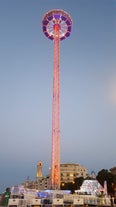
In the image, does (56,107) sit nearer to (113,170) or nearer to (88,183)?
(88,183)

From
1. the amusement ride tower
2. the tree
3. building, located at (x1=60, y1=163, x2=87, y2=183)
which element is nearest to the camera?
the amusement ride tower

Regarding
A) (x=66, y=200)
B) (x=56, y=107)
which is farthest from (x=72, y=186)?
(x=66, y=200)

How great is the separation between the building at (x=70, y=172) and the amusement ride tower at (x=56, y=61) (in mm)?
63776

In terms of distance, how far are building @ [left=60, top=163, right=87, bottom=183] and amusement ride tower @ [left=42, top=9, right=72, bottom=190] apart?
63.8 metres

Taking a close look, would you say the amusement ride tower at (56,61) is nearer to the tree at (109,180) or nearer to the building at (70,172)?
the tree at (109,180)

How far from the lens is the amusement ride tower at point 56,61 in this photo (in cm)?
4714

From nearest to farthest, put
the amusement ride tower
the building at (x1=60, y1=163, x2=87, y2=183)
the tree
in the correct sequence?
the amusement ride tower, the tree, the building at (x1=60, y1=163, x2=87, y2=183)

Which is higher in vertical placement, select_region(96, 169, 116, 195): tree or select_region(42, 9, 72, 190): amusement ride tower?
select_region(42, 9, 72, 190): amusement ride tower

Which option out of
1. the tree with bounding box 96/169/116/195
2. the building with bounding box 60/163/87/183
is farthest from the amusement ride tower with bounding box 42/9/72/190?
the building with bounding box 60/163/87/183

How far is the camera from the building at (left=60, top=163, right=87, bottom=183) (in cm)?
10912

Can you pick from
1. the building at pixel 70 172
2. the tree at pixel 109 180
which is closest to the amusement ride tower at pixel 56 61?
the tree at pixel 109 180

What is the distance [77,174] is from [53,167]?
67.7m

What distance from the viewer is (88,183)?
1345 inches

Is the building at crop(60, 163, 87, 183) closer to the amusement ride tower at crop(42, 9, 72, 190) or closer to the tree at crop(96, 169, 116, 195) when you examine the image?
the tree at crop(96, 169, 116, 195)
